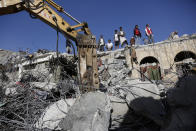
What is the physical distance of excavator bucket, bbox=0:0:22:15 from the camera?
2475 millimetres

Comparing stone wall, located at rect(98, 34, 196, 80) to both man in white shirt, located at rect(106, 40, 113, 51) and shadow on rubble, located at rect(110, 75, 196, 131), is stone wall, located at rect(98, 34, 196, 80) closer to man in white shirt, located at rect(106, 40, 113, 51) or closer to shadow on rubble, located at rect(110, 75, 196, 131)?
man in white shirt, located at rect(106, 40, 113, 51)

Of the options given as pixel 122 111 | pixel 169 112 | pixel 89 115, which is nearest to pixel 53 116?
pixel 89 115

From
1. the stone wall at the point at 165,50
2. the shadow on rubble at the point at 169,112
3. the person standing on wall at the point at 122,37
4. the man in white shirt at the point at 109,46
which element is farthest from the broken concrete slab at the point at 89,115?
the man in white shirt at the point at 109,46

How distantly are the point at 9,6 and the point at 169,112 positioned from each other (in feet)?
11.7

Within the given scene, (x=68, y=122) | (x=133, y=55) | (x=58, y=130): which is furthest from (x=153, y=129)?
(x=133, y=55)

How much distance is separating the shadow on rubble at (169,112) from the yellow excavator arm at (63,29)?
998 millimetres

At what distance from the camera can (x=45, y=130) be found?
1.90m

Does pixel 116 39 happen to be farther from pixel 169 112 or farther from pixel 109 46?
pixel 169 112

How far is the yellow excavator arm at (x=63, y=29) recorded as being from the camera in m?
2.61

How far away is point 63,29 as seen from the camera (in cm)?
338

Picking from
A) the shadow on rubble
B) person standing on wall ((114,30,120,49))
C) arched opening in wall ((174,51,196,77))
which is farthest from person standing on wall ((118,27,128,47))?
the shadow on rubble

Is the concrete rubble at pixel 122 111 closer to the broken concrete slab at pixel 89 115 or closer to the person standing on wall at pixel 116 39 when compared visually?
the broken concrete slab at pixel 89 115

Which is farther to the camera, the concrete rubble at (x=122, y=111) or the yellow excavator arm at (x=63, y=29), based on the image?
the yellow excavator arm at (x=63, y=29)

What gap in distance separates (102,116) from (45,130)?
97 cm
